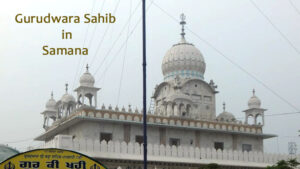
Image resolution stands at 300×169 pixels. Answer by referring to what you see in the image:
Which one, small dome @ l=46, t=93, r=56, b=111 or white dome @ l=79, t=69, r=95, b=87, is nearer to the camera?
white dome @ l=79, t=69, r=95, b=87

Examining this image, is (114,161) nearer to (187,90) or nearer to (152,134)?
(152,134)

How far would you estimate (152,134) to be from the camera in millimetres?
28297

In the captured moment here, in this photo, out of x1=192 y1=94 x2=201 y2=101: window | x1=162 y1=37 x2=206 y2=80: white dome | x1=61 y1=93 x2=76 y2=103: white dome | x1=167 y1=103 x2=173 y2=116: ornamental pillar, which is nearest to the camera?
x1=61 y1=93 x2=76 y2=103: white dome

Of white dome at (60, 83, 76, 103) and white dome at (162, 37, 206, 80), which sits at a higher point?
white dome at (162, 37, 206, 80)

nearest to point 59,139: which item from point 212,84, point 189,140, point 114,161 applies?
point 114,161

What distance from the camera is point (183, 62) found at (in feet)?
117

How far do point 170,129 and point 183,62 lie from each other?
8090mm

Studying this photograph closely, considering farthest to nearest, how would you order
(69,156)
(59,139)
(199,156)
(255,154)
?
(255,154) → (199,156) → (59,139) → (69,156)

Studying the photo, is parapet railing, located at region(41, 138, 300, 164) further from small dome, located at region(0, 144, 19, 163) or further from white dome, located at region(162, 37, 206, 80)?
white dome, located at region(162, 37, 206, 80)

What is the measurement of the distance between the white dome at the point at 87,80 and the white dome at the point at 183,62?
368 inches

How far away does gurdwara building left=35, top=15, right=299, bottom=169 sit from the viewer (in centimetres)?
2514

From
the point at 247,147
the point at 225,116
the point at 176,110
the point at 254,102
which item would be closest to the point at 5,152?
the point at 176,110

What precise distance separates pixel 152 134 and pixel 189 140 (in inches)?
104

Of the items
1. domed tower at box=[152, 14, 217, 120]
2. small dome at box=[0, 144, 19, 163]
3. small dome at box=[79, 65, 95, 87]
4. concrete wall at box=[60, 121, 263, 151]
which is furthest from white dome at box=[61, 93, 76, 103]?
small dome at box=[0, 144, 19, 163]
